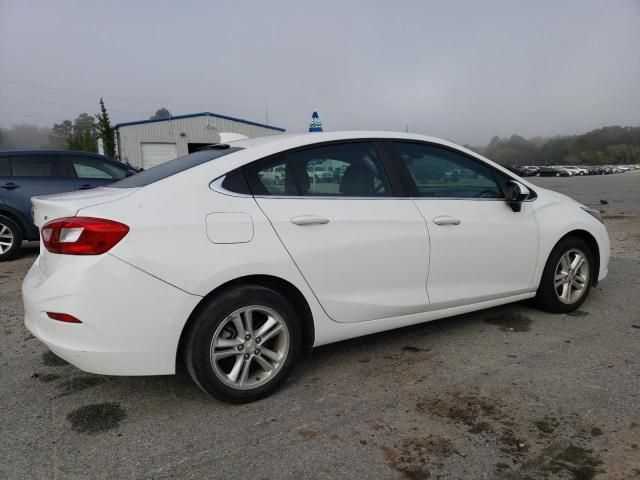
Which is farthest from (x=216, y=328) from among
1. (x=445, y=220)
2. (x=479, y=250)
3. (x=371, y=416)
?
(x=479, y=250)

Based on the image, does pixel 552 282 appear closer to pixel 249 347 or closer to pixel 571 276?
pixel 571 276

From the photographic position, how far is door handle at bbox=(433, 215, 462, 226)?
3.14 meters

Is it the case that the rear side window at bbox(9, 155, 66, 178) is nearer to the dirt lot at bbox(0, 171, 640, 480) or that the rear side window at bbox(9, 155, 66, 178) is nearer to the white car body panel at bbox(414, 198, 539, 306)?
the dirt lot at bbox(0, 171, 640, 480)

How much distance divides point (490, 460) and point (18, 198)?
7033 mm

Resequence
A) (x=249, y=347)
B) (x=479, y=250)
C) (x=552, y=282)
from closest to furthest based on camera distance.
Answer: (x=249, y=347), (x=479, y=250), (x=552, y=282)

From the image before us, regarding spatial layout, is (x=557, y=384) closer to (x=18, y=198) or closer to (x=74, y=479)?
(x=74, y=479)

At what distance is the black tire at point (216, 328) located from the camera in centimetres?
242

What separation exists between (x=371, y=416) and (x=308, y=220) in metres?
1.11

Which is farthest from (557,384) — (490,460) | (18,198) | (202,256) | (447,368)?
(18,198)

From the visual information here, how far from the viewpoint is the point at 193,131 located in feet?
103

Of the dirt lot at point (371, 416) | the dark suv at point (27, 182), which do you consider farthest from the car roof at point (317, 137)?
the dark suv at point (27, 182)

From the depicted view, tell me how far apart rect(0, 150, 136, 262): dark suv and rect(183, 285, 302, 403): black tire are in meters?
5.54

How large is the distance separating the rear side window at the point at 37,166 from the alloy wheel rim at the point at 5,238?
0.78 m

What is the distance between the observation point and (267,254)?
8.31ft
